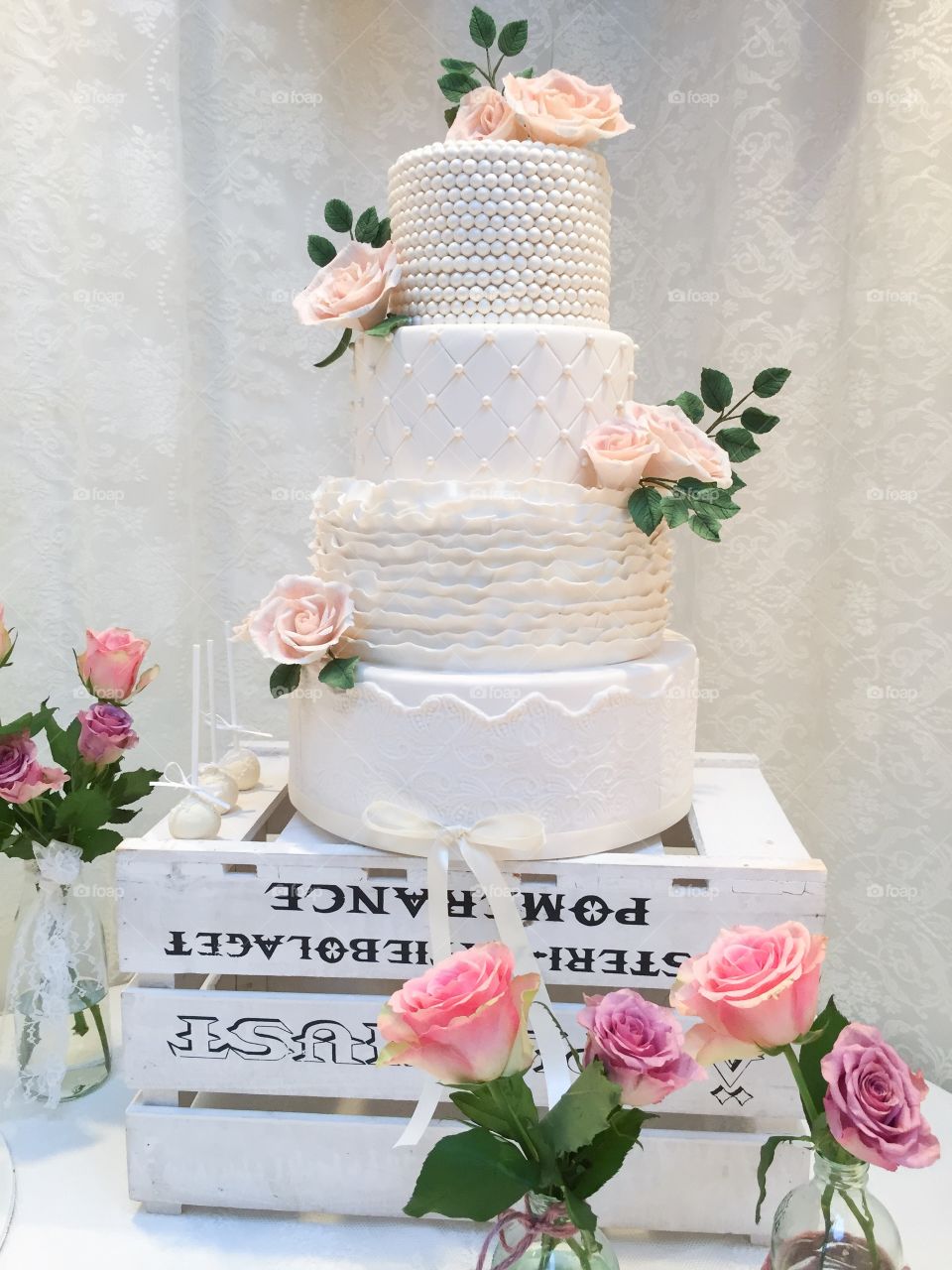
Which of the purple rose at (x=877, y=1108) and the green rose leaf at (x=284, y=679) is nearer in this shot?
the purple rose at (x=877, y=1108)

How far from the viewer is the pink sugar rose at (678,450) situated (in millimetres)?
1065

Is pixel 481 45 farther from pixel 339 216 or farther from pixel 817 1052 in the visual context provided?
pixel 817 1052

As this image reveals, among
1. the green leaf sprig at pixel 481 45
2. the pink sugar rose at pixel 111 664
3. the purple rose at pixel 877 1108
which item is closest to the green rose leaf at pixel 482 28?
the green leaf sprig at pixel 481 45

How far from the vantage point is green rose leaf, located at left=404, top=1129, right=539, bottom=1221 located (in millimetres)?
746

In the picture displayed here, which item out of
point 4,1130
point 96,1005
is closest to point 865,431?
point 96,1005

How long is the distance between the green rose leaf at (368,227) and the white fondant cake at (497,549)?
0.03 metres

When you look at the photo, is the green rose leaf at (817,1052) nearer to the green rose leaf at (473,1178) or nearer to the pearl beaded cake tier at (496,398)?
the green rose leaf at (473,1178)

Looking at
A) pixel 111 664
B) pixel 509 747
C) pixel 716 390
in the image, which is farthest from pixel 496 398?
pixel 111 664

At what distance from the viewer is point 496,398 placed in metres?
1.08

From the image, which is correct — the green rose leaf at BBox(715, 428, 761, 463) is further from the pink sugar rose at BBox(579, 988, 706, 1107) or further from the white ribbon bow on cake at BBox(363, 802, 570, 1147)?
the pink sugar rose at BBox(579, 988, 706, 1107)

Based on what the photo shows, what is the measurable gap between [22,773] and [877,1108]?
0.94 meters

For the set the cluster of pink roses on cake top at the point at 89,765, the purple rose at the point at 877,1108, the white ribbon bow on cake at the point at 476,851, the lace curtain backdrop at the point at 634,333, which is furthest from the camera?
the lace curtain backdrop at the point at 634,333

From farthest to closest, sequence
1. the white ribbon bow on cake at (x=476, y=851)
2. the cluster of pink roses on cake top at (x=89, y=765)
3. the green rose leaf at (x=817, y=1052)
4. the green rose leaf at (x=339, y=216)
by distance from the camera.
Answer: the cluster of pink roses on cake top at (x=89, y=765) → the green rose leaf at (x=339, y=216) → the white ribbon bow on cake at (x=476, y=851) → the green rose leaf at (x=817, y=1052)

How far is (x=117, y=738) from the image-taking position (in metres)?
1.27
